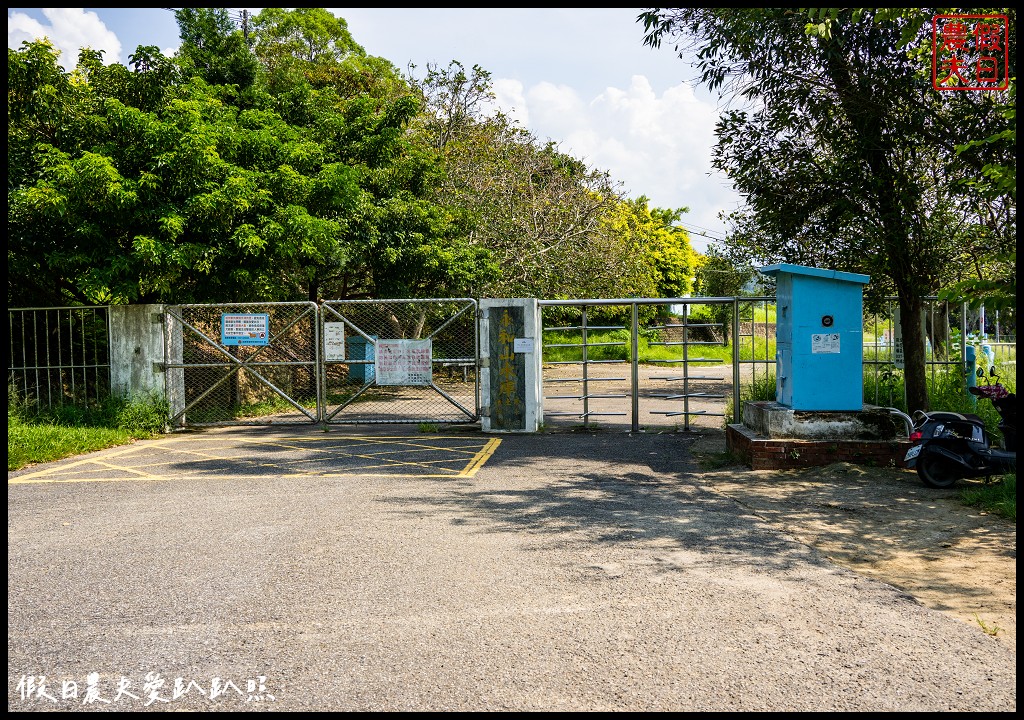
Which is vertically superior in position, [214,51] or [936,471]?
[214,51]

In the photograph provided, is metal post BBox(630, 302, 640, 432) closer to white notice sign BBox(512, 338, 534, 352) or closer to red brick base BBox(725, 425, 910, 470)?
white notice sign BBox(512, 338, 534, 352)

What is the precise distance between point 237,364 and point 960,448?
36.4ft

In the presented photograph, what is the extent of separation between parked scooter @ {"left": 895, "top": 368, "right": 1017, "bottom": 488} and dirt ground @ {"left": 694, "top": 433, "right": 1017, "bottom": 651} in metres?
0.22

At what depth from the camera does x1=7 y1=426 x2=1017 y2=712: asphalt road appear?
12.7 feet

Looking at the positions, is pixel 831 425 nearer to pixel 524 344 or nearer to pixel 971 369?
pixel 971 369

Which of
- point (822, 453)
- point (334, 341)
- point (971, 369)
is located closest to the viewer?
point (822, 453)

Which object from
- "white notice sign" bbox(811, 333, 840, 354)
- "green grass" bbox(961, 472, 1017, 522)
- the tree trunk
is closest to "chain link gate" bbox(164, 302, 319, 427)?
"white notice sign" bbox(811, 333, 840, 354)

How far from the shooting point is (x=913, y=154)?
11.2 metres

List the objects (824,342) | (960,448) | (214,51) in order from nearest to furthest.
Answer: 1. (960,448)
2. (824,342)
3. (214,51)

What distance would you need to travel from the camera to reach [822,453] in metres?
9.90

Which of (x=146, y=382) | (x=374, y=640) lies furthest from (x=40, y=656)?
(x=146, y=382)

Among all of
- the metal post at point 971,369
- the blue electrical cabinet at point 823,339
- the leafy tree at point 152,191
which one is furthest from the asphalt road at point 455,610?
the leafy tree at point 152,191

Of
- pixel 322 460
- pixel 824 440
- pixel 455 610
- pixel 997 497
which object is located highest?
pixel 824 440

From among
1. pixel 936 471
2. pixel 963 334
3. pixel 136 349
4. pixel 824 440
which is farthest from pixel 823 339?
pixel 136 349
